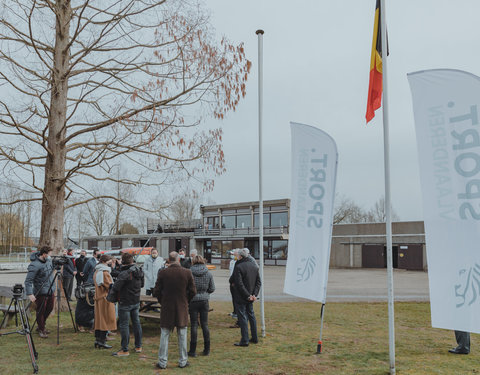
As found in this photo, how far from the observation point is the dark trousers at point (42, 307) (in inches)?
339

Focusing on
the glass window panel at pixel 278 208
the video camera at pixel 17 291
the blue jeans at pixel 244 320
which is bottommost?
the blue jeans at pixel 244 320

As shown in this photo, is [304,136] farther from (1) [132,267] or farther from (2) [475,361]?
(2) [475,361]

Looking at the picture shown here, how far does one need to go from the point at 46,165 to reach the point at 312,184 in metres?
6.78

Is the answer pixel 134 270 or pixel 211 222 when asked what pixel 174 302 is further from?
pixel 211 222

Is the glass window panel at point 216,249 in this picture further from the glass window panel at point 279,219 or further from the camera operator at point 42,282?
the camera operator at point 42,282

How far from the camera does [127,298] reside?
7.36m

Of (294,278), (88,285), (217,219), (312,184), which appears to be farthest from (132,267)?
(217,219)

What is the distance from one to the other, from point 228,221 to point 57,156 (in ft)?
118

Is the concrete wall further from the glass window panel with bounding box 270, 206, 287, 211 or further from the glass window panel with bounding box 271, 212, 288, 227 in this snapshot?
the glass window panel with bounding box 270, 206, 287, 211

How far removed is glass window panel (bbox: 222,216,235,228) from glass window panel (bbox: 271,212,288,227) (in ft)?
16.4

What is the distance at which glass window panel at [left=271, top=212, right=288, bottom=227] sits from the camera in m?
42.0

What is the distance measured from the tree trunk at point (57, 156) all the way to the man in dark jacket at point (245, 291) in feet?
16.9

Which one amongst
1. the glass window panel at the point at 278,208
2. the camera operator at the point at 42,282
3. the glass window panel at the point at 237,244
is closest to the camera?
the camera operator at the point at 42,282

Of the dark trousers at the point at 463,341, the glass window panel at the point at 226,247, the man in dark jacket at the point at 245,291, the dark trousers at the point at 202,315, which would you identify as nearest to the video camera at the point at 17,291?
the dark trousers at the point at 202,315
